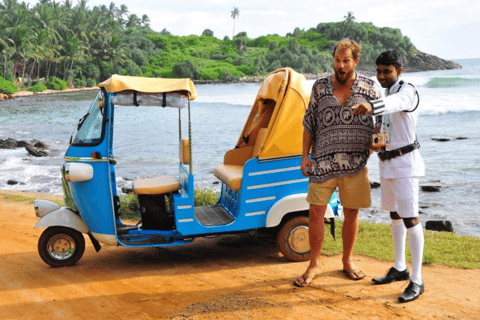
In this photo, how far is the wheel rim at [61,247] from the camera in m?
6.25

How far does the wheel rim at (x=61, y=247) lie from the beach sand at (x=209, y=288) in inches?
6.6

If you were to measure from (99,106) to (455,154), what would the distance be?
63.4ft

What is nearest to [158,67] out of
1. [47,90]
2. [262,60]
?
[262,60]

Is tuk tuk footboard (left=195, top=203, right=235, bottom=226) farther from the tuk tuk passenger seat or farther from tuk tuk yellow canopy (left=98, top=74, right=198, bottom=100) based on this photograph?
tuk tuk yellow canopy (left=98, top=74, right=198, bottom=100)

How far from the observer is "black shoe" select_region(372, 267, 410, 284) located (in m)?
5.43

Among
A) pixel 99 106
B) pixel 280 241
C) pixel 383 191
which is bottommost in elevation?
pixel 280 241

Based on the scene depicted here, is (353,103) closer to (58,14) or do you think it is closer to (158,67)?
(58,14)

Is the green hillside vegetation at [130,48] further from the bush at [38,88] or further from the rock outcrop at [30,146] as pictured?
the rock outcrop at [30,146]

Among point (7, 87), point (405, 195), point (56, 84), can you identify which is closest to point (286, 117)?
point (405, 195)

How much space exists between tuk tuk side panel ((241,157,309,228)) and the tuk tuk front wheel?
73.3 inches

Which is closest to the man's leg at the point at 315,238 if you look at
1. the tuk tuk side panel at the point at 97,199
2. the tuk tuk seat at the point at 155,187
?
the tuk tuk seat at the point at 155,187

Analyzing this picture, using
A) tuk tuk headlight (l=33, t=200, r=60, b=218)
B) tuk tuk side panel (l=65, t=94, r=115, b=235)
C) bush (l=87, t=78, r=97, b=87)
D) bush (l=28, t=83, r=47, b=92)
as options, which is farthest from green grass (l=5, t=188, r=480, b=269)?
bush (l=87, t=78, r=97, b=87)

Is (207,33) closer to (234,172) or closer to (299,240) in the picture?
(234,172)

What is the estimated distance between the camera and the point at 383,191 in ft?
17.2
